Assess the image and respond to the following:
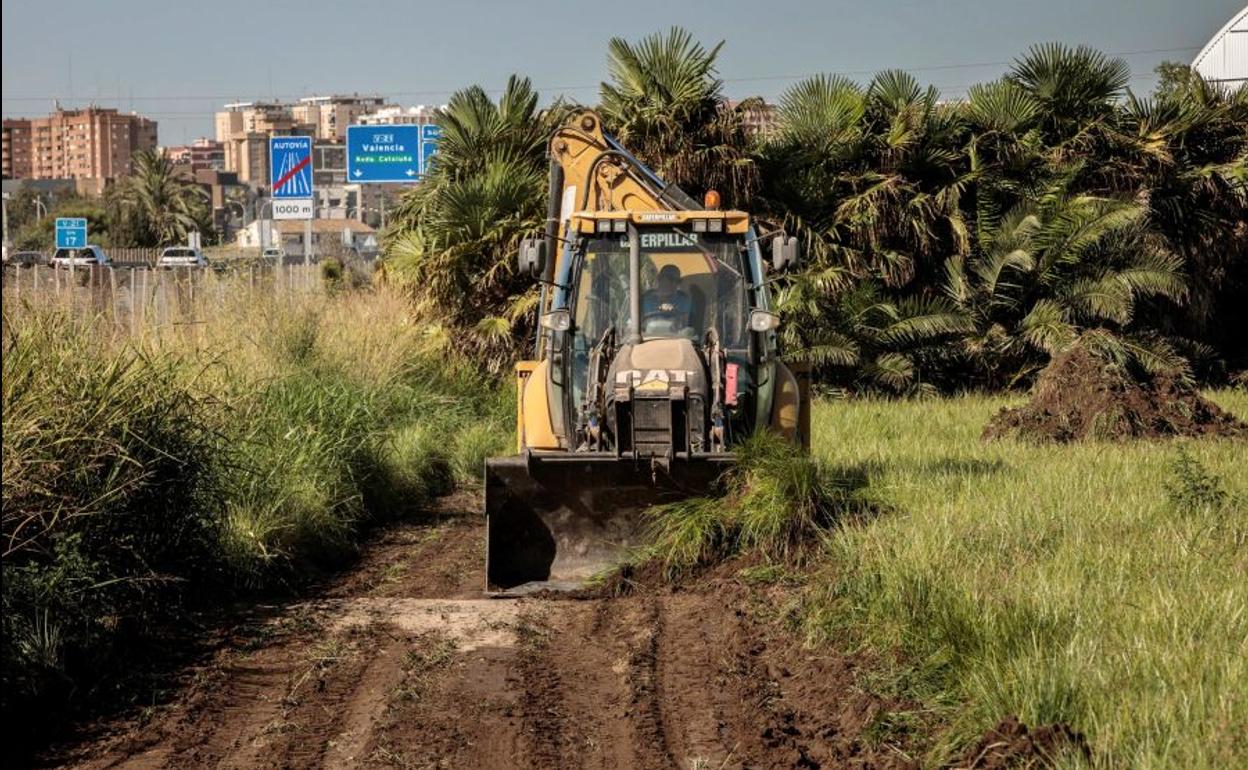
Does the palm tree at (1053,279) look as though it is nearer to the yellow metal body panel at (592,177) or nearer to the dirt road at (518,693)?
the yellow metal body panel at (592,177)

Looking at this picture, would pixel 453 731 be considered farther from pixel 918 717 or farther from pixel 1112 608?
pixel 1112 608

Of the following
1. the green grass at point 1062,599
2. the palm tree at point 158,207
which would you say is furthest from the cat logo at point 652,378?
the palm tree at point 158,207

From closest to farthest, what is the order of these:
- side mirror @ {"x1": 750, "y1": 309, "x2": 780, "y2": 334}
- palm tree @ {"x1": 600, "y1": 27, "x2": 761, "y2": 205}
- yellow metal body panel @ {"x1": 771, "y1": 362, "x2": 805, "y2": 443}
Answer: side mirror @ {"x1": 750, "y1": 309, "x2": 780, "y2": 334}
yellow metal body panel @ {"x1": 771, "y1": 362, "x2": 805, "y2": 443}
palm tree @ {"x1": 600, "y1": 27, "x2": 761, "y2": 205}

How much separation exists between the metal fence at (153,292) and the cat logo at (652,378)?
366 centimetres

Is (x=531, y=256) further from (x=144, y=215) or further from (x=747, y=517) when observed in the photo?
(x=144, y=215)

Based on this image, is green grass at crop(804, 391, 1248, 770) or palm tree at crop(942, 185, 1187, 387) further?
palm tree at crop(942, 185, 1187, 387)

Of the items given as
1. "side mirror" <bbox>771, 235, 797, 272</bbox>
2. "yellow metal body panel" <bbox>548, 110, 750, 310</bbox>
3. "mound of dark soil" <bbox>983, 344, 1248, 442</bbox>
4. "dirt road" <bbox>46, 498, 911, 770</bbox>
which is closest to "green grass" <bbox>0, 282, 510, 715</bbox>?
"dirt road" <bbox>46, 498, 911, 770</bbox>

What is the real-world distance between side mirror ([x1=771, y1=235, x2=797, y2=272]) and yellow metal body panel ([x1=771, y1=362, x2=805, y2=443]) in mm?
780

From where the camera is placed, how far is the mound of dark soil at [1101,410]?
1692cm

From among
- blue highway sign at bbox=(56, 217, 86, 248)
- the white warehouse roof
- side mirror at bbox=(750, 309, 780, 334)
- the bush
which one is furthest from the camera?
blue highway sign at bbox=(56, 217, 86, 248)

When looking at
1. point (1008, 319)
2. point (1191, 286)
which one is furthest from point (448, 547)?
point (1191, 286)

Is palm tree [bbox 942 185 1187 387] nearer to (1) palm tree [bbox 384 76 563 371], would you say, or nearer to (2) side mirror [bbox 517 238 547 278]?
(1) palm tree [bbox 384 76 563 371]

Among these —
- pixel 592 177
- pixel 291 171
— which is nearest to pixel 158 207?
pixel 291 171

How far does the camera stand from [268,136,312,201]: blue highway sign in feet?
82.9
